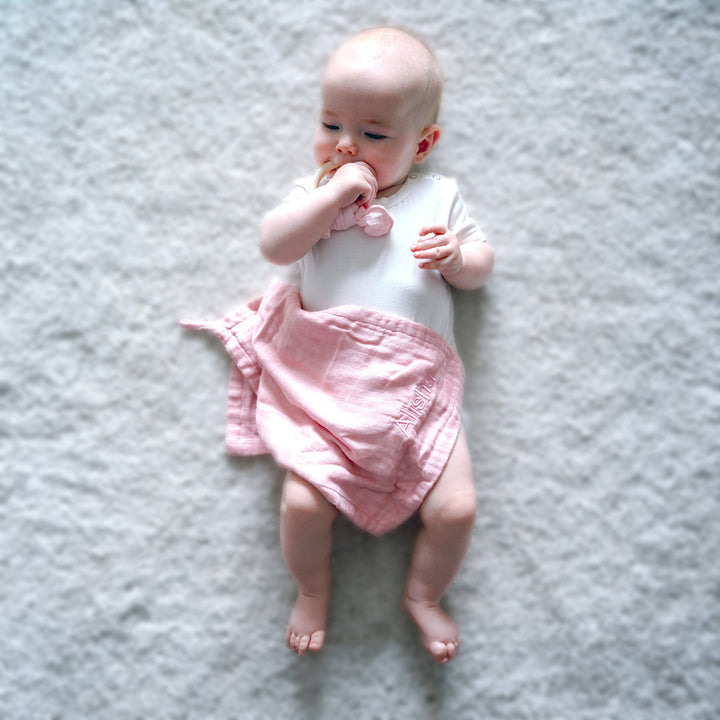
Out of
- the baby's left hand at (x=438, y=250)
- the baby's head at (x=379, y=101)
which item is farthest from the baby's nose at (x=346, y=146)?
the baby's left hand at (x=438, y=250)

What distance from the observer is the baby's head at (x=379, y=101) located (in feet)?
2.45

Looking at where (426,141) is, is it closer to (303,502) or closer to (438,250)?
(438,250)

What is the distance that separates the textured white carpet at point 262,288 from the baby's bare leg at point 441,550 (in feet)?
0.15

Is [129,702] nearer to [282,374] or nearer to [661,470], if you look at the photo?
[282,374]

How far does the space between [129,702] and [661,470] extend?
750mm

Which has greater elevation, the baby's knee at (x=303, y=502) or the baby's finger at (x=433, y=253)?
the baby's finger at (x=433, y=253)

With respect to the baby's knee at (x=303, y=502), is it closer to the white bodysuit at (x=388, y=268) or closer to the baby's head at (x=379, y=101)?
the white bodysuit at (x=388, y=268)

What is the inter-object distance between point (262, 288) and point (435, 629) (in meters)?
0.49

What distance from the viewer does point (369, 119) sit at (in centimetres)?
75

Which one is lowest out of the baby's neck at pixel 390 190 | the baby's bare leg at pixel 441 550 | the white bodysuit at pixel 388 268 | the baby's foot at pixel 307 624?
the baby's foot at pixel 307 624

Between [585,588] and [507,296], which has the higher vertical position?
[507,296]

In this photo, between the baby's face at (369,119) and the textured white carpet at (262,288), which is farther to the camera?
the textured white carpet at (262,288)

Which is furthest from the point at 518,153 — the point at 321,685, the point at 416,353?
the point at 321,685

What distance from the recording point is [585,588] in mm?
861
